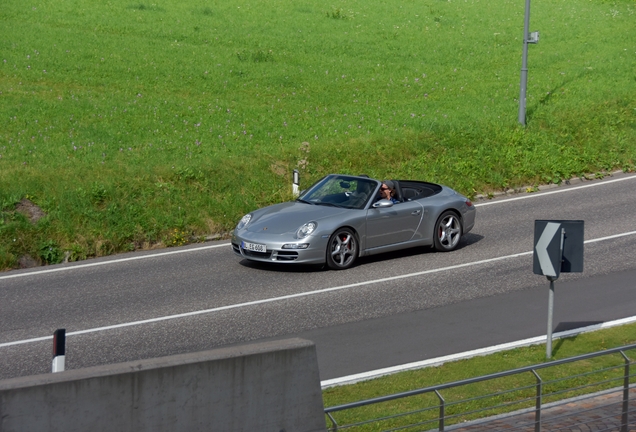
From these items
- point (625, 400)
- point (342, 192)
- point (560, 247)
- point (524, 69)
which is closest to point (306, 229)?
point (342, 192)

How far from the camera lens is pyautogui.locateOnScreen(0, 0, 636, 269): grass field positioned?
16.5 meters

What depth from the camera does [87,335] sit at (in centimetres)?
1020

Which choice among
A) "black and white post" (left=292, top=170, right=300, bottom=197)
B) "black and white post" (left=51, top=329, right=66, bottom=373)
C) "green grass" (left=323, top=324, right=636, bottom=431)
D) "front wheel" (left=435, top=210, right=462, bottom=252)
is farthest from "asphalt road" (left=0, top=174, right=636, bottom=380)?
"black and white post" (left=51, top=329, right=66, bottom=373)

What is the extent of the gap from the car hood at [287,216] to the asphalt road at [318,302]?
71cm

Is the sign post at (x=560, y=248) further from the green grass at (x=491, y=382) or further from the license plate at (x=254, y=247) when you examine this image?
the license plate at (x=254, y=247)

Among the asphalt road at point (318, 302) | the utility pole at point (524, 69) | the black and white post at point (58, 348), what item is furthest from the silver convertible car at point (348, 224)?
the utility pole at point (524, 69)

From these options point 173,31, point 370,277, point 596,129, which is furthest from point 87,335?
point 173,31

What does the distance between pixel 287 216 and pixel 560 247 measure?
515cm

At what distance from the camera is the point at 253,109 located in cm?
2291

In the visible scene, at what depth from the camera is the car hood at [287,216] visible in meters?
13.1

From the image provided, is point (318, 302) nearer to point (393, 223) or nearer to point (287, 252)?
point (287, 252)

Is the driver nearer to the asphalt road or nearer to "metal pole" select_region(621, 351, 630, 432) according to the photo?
the asphalt road

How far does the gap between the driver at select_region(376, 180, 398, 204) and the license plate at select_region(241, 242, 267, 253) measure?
2301 millimetres

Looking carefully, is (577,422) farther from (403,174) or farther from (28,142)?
(28,142)
